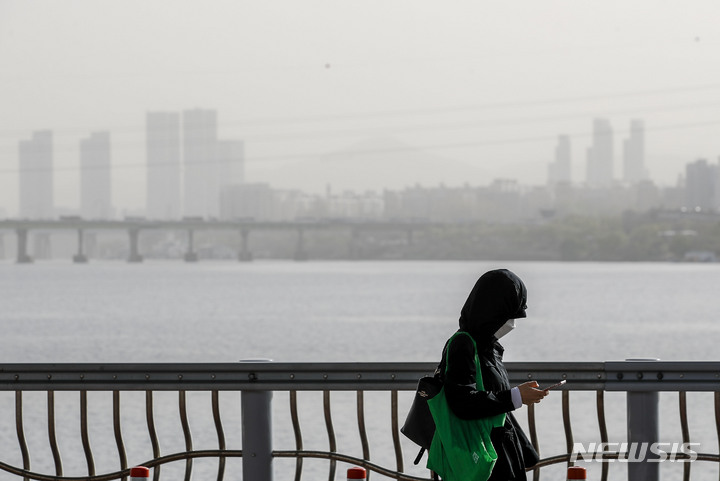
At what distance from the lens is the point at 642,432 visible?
5617 millimetres

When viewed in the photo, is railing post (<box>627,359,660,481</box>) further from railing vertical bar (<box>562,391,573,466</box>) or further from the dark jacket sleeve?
the dark jacket sleeve

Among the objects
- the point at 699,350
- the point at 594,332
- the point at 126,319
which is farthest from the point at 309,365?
the point at 126,319

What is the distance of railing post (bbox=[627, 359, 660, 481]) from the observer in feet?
18.4

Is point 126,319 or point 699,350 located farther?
point 126,319

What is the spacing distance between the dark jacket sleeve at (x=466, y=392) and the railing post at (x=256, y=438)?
1.47 meters

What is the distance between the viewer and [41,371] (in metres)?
5.81

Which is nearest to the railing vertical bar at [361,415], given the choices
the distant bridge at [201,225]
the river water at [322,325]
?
the river water at [322,325]

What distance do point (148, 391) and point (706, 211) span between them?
180651mm

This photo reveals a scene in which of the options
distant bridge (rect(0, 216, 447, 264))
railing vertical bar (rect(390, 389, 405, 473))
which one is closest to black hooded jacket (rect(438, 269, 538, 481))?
railing vertical bar (rect(390, 389, 405, 473))

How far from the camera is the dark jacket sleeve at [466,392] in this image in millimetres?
4492

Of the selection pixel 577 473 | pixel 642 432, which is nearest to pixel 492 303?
pixel 577 473

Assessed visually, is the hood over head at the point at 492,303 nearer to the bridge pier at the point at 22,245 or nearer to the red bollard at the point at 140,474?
the red bollard at the point at 140,474

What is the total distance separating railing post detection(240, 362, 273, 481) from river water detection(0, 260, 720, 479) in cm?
1840

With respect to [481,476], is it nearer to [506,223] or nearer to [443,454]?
[443,454]
